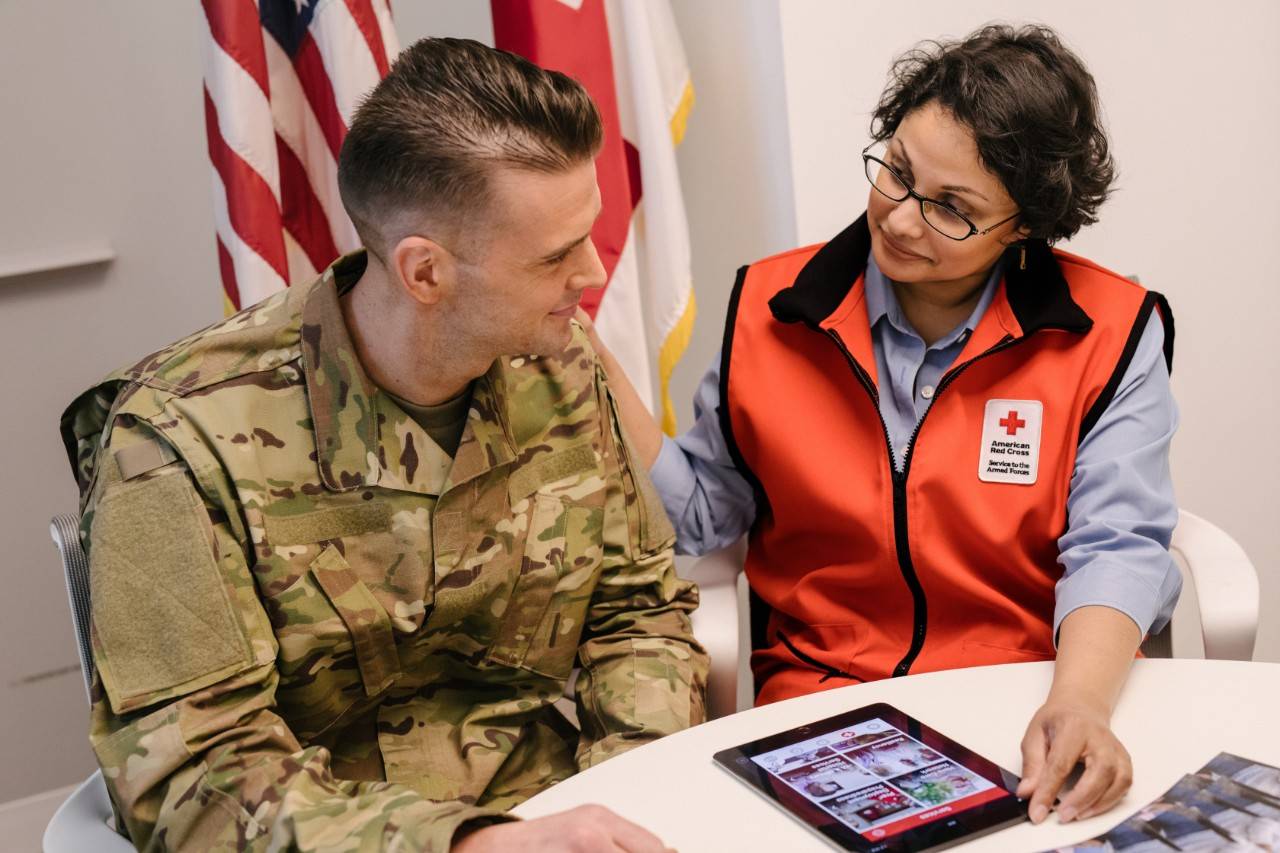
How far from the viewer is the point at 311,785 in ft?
4.15

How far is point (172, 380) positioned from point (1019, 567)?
1.09 meters

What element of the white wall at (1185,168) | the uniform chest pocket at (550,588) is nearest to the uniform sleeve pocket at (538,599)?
the uniform chest pocket at (550,588)

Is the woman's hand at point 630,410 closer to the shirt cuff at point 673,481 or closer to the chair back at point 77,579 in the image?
the shirt cuff at point 673,481

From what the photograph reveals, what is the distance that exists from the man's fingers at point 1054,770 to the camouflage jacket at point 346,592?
46cm

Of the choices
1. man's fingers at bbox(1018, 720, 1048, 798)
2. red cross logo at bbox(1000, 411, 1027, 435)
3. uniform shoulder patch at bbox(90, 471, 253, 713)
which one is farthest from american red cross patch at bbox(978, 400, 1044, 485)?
uniform shoulder patch at bbox(90, 471, 253, 713)

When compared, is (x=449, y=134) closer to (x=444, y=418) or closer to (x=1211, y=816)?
(x=444, y=418)

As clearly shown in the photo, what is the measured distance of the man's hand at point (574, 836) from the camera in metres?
1.11

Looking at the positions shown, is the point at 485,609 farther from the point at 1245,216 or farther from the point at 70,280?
the point at 1245,216

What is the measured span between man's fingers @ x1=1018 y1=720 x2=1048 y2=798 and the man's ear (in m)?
0.76

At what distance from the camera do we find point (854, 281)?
5.98 feet

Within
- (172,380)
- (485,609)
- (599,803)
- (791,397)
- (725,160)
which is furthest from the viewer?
(725,160)

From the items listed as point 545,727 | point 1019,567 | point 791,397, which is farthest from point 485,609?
point 1019,567

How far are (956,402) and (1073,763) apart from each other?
619 millimetres

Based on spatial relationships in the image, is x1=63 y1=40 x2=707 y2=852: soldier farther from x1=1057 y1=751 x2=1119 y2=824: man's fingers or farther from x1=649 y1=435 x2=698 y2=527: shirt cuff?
x1=1057 y1=751 x2=1119 y2=824: man's fingers
